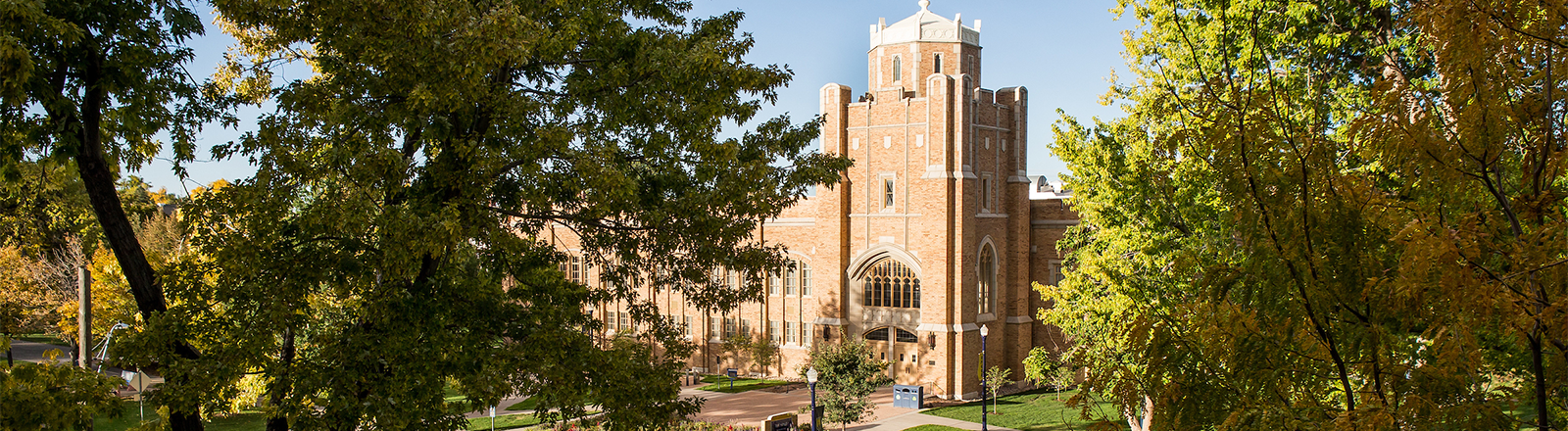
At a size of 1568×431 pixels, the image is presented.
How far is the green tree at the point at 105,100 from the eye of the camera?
281 inches

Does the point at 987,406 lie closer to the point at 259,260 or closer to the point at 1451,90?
the point at 259,260

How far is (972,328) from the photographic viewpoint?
32.1 m

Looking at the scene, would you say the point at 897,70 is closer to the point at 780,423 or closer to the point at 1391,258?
the point at 780,423

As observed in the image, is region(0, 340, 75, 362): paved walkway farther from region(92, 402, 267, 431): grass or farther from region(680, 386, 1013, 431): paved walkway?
region(680, 386, 1013, 431): paved walkway

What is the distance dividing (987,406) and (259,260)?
2536 centimetres

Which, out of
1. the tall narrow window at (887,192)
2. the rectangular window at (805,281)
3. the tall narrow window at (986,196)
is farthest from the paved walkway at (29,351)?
the tall narrow window at (986,196)

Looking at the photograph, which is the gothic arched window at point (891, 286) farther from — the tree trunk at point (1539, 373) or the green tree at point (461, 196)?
the tree trunk at point (1539, 373)

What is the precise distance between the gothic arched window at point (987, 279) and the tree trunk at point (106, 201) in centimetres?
2736

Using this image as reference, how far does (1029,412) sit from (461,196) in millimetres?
23063

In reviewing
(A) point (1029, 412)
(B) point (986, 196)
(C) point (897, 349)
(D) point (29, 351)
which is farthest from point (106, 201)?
(D) point (29, 351)

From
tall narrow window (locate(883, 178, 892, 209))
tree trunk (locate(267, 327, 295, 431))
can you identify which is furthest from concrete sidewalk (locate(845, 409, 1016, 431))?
tree trunk (locate(267, 327, 295, 431))

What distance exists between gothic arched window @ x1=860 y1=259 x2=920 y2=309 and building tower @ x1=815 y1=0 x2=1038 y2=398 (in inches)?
1.4

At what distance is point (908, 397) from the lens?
30.4 metres

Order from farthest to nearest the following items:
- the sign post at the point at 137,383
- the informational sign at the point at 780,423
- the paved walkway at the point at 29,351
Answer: the paved walkway at the point at 29,351 → the informational sign at the point at 780,423 → the sign post at the point at 137,383
